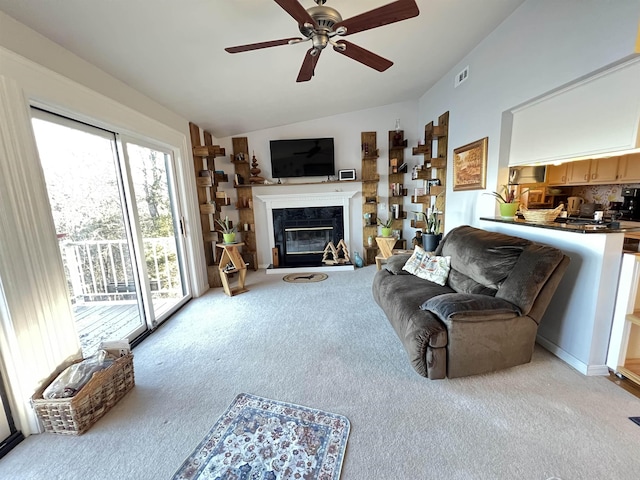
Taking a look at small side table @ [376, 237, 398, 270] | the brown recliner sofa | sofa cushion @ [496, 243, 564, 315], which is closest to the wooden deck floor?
the brown recliner sofa

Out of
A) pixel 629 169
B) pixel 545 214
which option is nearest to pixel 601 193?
pixel 629 169

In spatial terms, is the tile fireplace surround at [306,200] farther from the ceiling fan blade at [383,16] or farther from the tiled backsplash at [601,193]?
the tiled backsplash at [601,193]

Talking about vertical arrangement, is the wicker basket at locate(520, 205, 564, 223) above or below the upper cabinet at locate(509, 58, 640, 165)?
below

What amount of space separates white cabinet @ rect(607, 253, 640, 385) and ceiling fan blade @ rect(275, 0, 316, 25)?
2.43 meters

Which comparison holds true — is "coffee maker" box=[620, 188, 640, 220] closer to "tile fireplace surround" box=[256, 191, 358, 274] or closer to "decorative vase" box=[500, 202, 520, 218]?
"decorative vase" box=[500, 202, 520, 218]

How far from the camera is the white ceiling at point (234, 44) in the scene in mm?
1609

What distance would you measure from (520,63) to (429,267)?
6.54 feet

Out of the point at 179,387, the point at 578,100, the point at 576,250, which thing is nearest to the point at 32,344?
the point at 179,387

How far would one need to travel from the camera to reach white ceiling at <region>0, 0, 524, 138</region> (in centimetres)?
161

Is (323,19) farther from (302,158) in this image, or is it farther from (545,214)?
(302,158)

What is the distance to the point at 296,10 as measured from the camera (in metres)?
1.39

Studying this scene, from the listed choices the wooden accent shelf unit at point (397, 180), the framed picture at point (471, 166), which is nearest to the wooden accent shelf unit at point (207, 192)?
the wooden accent shelf unit at point (397, 180)

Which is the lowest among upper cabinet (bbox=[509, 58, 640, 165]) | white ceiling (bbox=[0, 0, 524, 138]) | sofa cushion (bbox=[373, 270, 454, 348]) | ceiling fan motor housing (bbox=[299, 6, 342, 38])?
sofa cushion (bbox=[373, 270, 454, 348])

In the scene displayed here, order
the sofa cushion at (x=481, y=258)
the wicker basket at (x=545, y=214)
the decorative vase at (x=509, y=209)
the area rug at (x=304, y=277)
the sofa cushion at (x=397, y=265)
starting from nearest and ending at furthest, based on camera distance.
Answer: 1. the sofa cushion at (x=481, y=258)
2. the wicker basket at (x=545, y=214)
3. the decorative vase at (x=509, y=209)
4. the sofa cushion at (x=397, y=265)
5. the area rug at (x=304, y=277)
